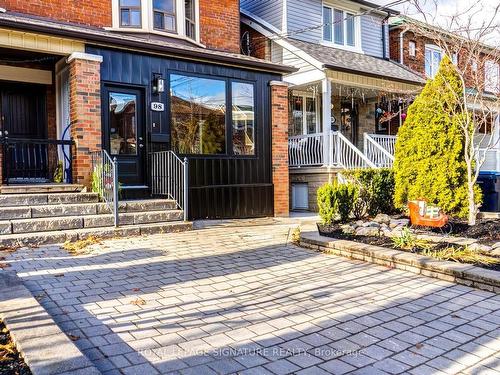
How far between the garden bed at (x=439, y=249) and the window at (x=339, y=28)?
9.51 metres

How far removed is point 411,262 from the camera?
4934 millimetres

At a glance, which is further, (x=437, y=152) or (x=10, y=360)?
(x=437, y=152)

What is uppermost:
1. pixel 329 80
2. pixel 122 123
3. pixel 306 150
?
pixel 329 80

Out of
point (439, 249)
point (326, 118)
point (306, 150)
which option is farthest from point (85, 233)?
point (306, 150)

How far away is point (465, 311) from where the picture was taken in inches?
144

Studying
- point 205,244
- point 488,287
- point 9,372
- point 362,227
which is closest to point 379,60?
point 362,227

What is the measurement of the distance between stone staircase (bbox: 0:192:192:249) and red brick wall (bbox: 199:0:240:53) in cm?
523

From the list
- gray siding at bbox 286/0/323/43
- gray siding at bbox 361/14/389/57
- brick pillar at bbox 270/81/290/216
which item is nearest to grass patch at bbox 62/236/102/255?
brick pillar at bbox 270/81/290/216

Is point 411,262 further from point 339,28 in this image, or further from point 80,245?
point 339,28

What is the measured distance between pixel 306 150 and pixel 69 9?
6878 millimetres

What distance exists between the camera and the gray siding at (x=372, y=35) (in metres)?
15.1

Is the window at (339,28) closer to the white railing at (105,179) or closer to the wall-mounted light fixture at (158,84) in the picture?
the wall-mounted light fixture at (158,84)

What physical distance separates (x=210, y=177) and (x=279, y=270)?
4559mm

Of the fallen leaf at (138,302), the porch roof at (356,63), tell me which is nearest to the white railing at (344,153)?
the porch roof at (356,63)
